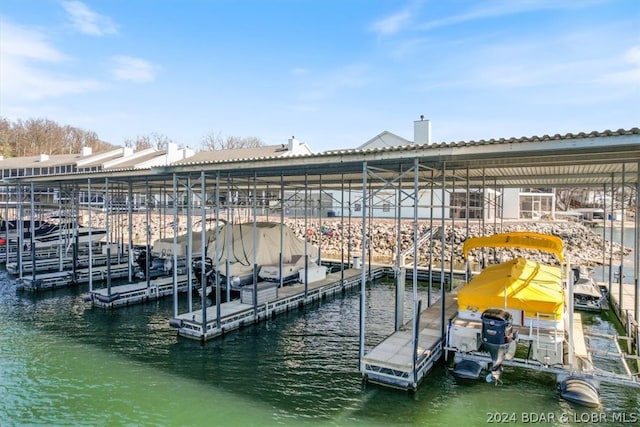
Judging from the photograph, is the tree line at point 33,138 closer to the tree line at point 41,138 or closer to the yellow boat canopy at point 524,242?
the tree line at point 41,138

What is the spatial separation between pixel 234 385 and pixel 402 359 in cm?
330

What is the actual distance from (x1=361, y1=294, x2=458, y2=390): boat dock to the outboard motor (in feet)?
4.09

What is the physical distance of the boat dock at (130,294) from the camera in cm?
1317

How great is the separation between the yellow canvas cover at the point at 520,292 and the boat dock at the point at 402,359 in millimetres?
1093

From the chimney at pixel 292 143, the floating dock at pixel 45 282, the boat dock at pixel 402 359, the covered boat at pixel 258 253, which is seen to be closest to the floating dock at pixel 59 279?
the floating dock at pixel 45 282

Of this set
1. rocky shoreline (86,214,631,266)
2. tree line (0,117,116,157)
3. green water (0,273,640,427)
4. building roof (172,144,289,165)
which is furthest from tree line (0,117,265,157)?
green water (0,273,640,427)

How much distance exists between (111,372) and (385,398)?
5591 mm

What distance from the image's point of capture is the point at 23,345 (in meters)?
10.1

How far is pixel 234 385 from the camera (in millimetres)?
8164

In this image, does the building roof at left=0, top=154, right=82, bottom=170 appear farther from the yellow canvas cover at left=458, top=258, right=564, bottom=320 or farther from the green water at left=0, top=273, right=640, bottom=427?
the yellow canvas cover at left=458, top=258, right=564, bottom=320

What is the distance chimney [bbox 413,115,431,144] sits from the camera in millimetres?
28344

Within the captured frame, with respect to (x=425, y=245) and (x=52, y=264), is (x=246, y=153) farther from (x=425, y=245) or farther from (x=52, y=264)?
(x=52, y=264)

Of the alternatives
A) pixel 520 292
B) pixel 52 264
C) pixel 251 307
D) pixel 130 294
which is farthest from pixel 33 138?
pixel 520 292

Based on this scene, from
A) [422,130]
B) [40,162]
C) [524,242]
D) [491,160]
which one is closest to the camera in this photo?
[491,160]
